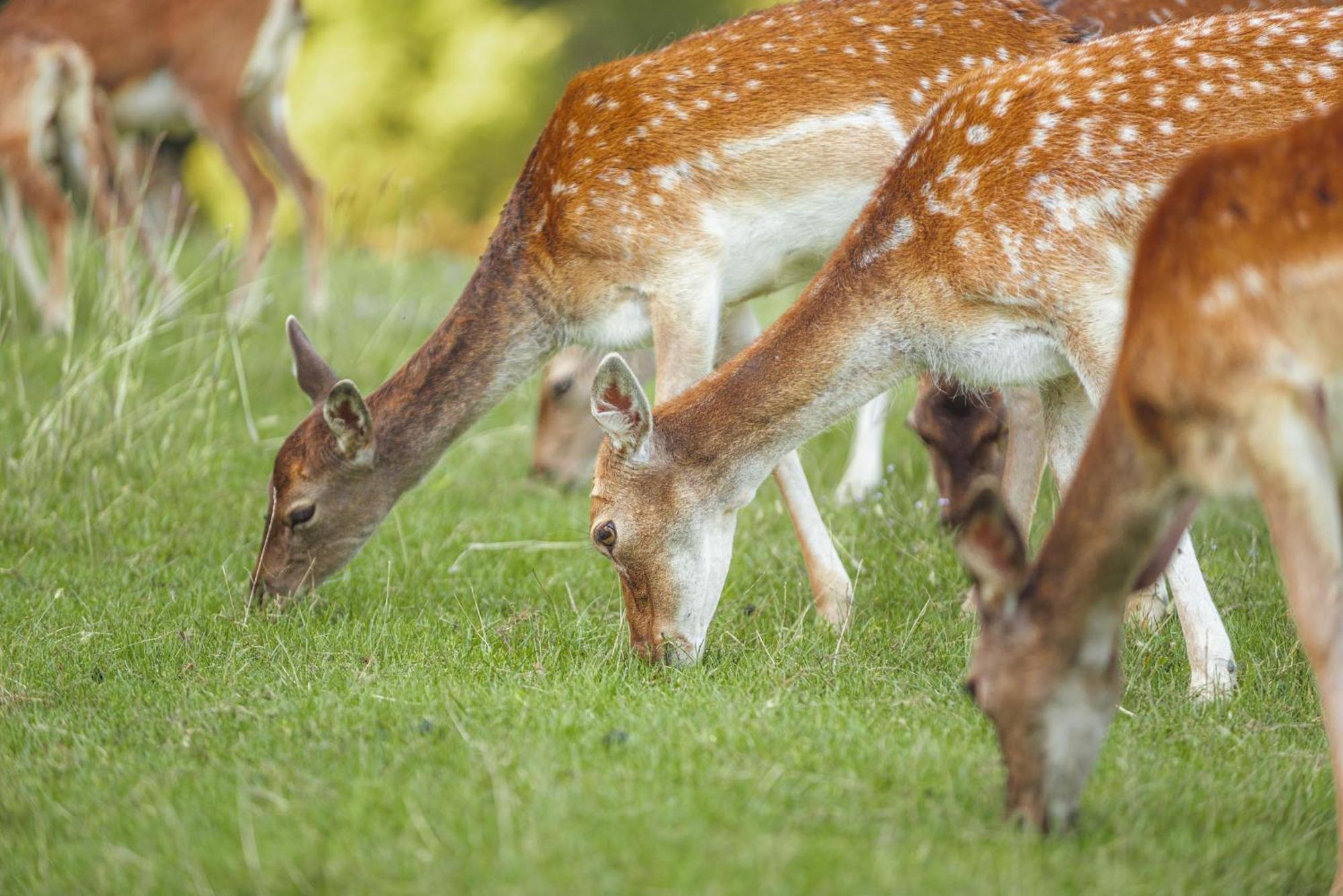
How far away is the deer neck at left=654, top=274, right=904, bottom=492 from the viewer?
4.05 metres

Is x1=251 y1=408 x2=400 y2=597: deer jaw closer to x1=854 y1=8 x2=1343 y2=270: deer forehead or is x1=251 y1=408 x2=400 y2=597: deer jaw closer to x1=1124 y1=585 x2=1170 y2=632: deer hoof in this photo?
x1=854 y1=8 x2=1343 y2=270: deer forehead

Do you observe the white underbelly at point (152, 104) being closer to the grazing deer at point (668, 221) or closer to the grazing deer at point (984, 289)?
the grazing deer at point (668, 221)

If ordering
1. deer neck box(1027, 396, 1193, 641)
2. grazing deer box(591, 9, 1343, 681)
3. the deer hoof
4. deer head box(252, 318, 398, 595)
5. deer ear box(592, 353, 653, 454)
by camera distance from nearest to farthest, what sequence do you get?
1. deer neck box(1027, 396, 1193, 641)
2. grazing deer box(591, 9, 1343, 681)
3. deer ear box(592, 353, 653, 454)
4. the deer hoof
5. deer head box(252, 318, 398, 595)

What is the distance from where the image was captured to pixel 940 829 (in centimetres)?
285

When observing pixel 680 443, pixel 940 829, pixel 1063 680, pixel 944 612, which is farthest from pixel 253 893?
pixel 944 612

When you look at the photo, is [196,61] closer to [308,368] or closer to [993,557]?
[308,368]

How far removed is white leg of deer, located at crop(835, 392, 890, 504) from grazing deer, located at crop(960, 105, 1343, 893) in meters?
3.07

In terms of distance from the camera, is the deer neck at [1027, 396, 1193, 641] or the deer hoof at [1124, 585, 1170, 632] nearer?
the deer neck at [1027, 396, 1193, 641]

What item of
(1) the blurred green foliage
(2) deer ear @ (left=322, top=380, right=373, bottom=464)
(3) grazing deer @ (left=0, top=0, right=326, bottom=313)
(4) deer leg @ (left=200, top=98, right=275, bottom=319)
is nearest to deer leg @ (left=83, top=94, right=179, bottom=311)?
(3) grazing deer @ (left=0, top=0, right=326, bottom=313)

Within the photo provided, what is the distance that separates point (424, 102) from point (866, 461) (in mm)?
9263

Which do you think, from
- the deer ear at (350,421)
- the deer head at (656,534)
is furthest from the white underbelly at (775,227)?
the deer ear at (350,421)

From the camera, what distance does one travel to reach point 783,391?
408 centimetres

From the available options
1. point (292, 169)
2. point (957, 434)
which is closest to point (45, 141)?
point (292, 169)

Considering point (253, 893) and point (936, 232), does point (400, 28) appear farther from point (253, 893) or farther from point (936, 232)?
point (253, 893)
